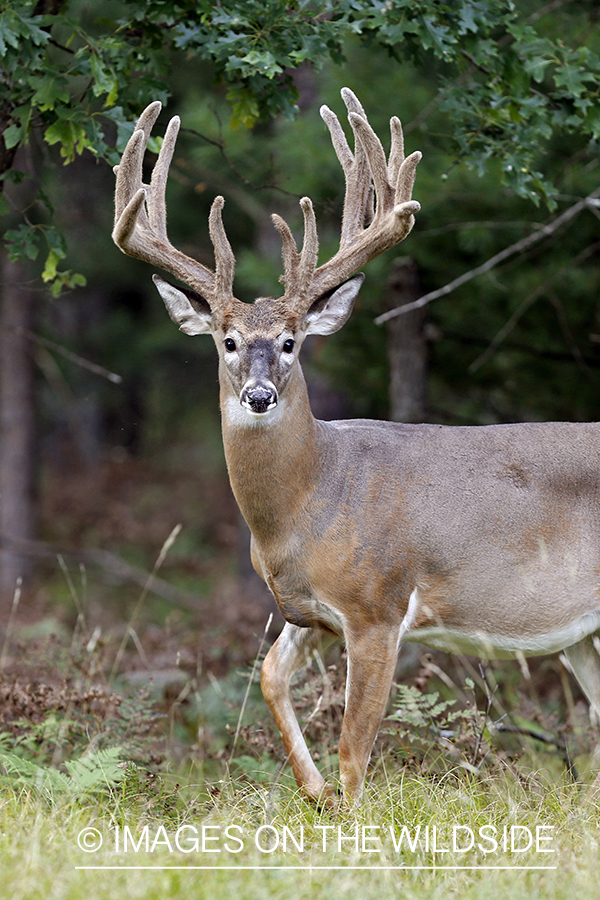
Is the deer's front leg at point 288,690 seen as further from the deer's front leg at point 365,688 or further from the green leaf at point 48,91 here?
the green leaf at point 48,91

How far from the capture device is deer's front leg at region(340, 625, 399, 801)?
15.9 feet

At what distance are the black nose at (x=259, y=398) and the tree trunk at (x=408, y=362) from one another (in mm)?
3985

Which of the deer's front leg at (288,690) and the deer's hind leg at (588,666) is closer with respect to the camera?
the deer's front leg at (288,690)

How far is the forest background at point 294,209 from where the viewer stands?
530 cm

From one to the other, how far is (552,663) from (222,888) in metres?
5.71

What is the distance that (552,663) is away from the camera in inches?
338

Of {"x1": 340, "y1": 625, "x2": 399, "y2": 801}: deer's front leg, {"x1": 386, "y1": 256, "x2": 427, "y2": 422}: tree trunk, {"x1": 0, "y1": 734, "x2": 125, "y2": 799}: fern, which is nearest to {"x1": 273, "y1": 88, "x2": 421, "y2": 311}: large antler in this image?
{"x1": 340, "y1": 625, "x2": 399, "y2": 801}: deer's front leg

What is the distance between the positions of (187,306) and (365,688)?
6.56 ft

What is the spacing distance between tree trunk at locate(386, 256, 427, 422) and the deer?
122 inches

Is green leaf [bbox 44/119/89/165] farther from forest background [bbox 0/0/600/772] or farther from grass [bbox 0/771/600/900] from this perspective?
grass [bbox 0/771/600/900]

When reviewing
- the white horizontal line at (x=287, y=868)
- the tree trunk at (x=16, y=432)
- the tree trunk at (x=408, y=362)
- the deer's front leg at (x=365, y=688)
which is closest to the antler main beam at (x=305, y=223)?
the deer's front leg at (x=365, y=688)

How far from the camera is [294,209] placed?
1005cm

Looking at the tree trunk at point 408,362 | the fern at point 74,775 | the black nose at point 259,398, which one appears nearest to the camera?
the fern at point 74,775

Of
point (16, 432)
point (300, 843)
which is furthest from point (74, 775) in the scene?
point (16, 432)
